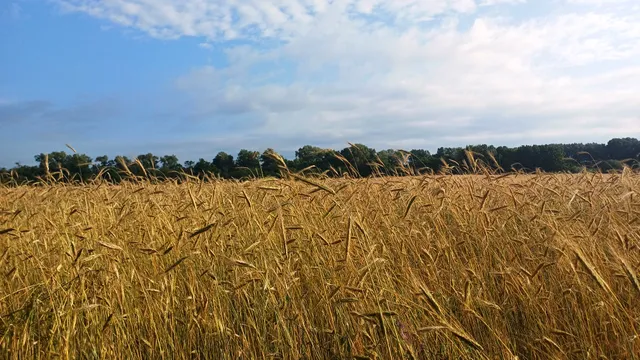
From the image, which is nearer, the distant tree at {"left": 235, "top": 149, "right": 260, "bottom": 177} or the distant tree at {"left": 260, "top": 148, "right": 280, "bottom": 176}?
the distant tree at {"left": 260, "top": 148, "right": 280, "bottom": 176}

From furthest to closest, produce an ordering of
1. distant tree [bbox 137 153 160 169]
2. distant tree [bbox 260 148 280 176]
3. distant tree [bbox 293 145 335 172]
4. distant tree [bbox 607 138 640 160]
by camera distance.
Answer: distant tree [bbox 607 138 640 160], distant tree [bbox 137 153 160 169], distant tree [bbox 293 145 335 172], distant tree [bbox 260 148 280 176]

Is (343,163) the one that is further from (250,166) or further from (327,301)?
(327,301)

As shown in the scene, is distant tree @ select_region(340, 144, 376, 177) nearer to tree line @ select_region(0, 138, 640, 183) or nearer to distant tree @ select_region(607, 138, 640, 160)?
tree line @ select_region(0, 138, 640, 183)

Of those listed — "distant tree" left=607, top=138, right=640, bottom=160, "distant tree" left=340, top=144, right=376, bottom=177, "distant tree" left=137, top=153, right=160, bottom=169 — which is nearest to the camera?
"distant tree" left=340, top=144, right=376, bottom=177

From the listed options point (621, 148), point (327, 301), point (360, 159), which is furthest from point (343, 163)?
point (621, 148)

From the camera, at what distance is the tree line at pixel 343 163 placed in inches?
206

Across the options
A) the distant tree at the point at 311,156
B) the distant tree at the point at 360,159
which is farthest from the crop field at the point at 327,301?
the distant tree at the point at 360,159

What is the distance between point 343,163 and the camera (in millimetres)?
7023

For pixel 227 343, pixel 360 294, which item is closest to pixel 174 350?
pixel 227 343

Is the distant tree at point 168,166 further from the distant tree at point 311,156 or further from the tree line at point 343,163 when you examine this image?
the distant tree at point 311,156

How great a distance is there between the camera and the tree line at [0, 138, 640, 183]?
524 centimetres

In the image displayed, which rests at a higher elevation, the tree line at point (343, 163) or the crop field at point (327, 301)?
the tree line at point (343, 163)

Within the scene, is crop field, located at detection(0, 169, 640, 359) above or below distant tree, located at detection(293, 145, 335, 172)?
below

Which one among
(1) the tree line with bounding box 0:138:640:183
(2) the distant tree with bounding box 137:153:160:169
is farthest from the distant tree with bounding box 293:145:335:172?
(2) the distant tree with bounding box 137:153:160:169
